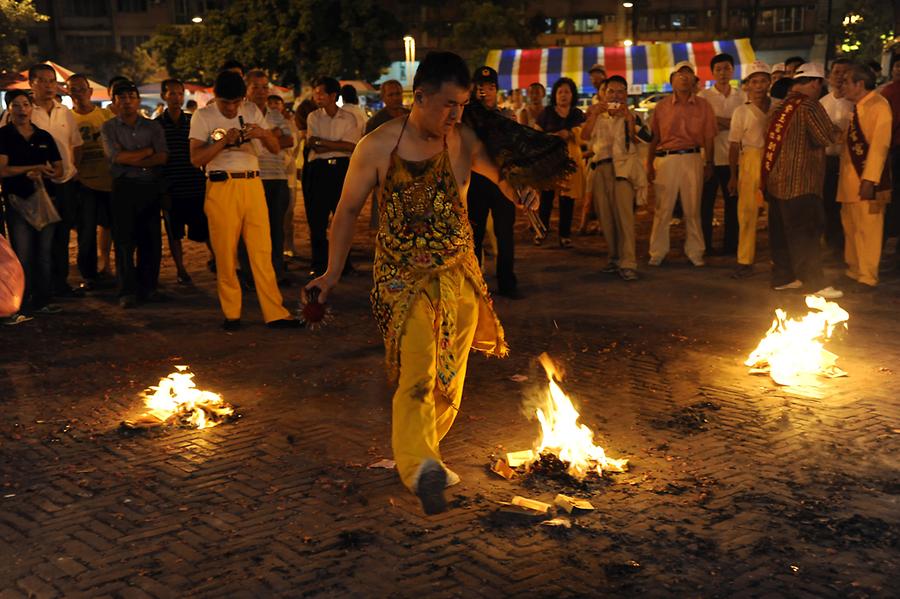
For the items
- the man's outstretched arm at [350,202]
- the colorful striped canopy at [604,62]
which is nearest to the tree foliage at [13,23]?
the colorful striped canopy at [604,62]

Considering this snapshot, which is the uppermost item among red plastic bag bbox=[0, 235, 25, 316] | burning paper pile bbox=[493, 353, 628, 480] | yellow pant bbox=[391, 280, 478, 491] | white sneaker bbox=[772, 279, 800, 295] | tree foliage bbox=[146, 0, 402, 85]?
tree foliage bbox=[146, 0, 402, 85]

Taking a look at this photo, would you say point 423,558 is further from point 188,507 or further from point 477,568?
point 188,507

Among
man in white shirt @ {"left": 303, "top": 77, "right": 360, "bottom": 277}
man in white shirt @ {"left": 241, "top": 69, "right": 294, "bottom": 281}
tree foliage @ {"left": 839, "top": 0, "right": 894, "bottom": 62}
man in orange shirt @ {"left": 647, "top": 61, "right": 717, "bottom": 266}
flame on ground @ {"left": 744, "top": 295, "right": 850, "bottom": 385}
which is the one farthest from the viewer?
tree foliage @ {"left": 839, "top": 0, "right": 894, "bottom": 62}

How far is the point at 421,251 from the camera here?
5.09 meters

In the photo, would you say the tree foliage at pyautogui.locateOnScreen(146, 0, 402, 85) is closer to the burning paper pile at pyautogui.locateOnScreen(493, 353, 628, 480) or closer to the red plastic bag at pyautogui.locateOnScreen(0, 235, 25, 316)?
the burning paper pile at pyautogui.locateOnScreen(493, 353, 628, 480)

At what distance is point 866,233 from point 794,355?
360 cm

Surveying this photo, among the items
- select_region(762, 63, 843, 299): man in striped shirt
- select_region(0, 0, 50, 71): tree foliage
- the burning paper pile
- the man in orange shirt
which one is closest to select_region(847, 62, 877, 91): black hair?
select_region(762, 63, 843, 299): man in striped shirt

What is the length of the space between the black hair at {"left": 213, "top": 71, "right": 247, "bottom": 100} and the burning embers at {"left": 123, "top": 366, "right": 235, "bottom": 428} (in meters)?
2.94

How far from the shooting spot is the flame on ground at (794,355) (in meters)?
7.47

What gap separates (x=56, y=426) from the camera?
22.6 ft

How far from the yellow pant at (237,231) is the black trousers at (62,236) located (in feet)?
9.62

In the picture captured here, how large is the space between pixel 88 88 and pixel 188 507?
8263mm

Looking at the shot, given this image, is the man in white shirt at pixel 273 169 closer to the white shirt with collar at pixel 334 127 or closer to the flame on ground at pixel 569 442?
the white shirt with collar at pixel 334 127

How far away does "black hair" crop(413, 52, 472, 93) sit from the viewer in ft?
16.4
